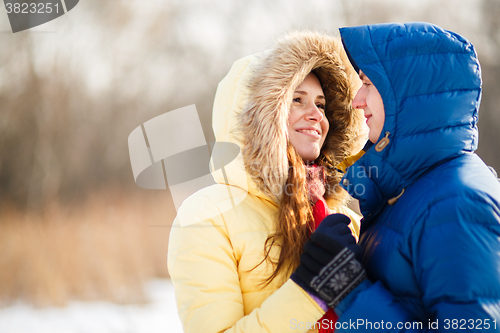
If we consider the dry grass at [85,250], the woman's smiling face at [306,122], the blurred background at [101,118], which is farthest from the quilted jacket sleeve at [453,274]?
the dry grass at [85,250]

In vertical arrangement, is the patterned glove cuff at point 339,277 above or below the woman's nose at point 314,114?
below

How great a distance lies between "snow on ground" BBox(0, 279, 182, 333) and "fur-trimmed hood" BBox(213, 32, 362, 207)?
9.58ft

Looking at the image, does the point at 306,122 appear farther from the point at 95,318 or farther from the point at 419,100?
the point at 95,318

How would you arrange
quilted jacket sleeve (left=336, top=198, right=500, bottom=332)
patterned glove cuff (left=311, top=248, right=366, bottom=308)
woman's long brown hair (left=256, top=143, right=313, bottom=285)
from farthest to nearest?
woman's long brown hair (left=256, top=143, right=313, bottom=285)
patterned glove cuff (left=311, top=248, right=366, bottom=308)
quilted jacket sleeve (left=336, top=198, right=500, bottom=332)

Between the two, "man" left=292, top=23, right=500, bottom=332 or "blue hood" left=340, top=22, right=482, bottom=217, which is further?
"blue hood" left=340, top=22, right=482, bottom=217

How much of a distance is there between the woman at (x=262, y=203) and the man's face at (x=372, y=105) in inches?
12.7

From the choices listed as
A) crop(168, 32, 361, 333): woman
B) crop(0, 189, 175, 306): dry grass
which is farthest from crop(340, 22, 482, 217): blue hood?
crop(0, 189, 175, 306): dry grass

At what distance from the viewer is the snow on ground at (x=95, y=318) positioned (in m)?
3.69

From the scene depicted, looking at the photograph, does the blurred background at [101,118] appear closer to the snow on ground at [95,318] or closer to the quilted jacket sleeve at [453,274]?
the snow on ground at [95,318]

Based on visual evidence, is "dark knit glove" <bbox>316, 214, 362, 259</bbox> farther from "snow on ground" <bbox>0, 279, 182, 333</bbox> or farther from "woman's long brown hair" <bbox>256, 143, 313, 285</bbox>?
"snow on ground" <bbox>0, 279, 182, 333</bbox>

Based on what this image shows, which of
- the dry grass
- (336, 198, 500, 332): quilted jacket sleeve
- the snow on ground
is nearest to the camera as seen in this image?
(336, 198, 500, 332): quilted jacket sleeve

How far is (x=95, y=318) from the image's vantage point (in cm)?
388

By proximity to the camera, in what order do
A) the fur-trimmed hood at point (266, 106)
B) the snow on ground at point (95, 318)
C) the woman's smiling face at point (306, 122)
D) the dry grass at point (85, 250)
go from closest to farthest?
the fur-trimmed hood at point (266, 106) < the woman's smiling face at point (306, 122) < the snow on ground at point (95, 318) < the dry grass at point (85, 250)

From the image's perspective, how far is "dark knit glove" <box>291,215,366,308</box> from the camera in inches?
35.4
